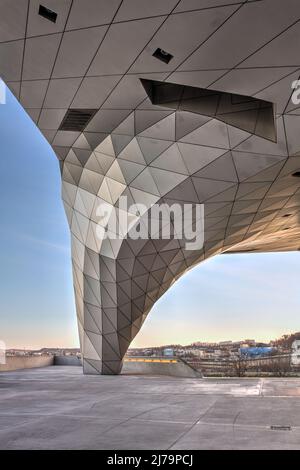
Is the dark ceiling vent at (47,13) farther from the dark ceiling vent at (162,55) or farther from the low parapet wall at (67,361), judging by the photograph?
the low parapet wall at (67,361)

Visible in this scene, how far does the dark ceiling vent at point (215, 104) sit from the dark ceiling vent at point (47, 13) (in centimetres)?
578

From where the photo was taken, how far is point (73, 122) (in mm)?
19766

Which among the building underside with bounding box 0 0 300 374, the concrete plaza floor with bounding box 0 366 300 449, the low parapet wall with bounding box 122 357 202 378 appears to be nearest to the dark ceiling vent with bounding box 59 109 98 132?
the building underside with bounding box 0 0 300 374

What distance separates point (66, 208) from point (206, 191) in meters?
13.0

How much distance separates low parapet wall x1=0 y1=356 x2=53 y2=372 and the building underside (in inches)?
825

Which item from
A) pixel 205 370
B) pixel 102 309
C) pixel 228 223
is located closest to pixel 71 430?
pixel 228 223

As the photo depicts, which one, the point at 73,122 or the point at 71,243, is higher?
the point at 73,122

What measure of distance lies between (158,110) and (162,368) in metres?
25.9

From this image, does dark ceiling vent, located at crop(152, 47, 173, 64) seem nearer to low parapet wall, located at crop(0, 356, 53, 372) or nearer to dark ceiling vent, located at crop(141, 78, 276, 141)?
dark ceiling vent, located at crop(141, 78, 276, 141)

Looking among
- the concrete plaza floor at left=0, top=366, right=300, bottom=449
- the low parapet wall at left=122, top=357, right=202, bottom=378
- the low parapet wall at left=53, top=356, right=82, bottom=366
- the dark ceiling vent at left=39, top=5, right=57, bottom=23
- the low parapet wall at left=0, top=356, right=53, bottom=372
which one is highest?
the dark ceiling vent at left=39, top=5, right=57, bottom=23

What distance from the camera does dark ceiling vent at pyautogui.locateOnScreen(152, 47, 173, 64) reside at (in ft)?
45.5

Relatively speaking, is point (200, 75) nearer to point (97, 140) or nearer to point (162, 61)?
point (162, 61)

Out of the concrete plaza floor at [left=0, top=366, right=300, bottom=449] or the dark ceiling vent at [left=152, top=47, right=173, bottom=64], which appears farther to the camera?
the dark ceiling vent at [left=152, top=47, right=173, bottom=64]

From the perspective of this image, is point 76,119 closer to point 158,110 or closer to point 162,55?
point 158,110
